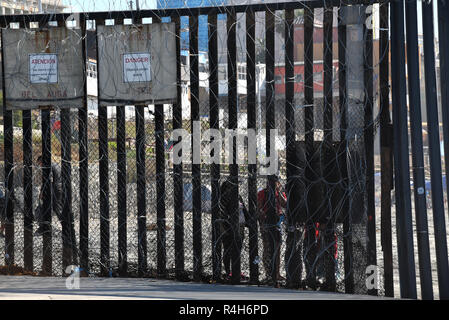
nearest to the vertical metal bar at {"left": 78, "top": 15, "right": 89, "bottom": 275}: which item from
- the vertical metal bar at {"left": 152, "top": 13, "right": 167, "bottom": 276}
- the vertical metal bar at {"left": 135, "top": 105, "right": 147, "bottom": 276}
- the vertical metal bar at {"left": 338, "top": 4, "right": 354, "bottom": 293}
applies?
the vertical metal bar at {"left": 135, "top": 105, "right": 147, "bottom": 276}

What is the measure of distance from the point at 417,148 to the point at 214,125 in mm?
1656

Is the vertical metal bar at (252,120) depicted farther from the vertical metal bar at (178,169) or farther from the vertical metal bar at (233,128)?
the vertical metal bar at (178,169)

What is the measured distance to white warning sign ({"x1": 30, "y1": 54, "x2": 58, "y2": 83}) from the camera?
5.20 m

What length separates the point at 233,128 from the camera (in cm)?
488

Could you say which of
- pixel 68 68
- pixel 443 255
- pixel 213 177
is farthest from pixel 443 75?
pixel 68 68

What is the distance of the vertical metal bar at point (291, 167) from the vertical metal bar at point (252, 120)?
27 centimetres

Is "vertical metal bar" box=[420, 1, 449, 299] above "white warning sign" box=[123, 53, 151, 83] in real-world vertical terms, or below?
below

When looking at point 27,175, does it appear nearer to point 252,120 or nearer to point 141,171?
point 141,171

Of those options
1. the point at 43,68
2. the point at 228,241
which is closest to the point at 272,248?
the point at 228,241

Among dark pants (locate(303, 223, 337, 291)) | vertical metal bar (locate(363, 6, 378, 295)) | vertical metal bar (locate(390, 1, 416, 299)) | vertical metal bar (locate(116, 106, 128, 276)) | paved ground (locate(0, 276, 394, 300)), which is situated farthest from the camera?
vertical metal bar (locate(116, 106, 128, 276))

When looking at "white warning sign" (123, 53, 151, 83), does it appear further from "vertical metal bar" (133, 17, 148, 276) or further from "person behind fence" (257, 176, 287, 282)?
"person behind fence" (257, 176, 287, 282)

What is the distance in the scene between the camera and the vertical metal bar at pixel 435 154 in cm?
442

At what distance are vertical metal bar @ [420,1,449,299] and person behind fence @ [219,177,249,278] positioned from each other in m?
1.54

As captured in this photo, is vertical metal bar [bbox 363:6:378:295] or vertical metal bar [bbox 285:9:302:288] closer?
vertical metal bar [bbox 363:6:378:295]
